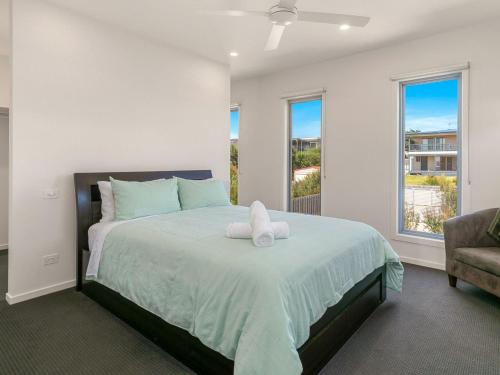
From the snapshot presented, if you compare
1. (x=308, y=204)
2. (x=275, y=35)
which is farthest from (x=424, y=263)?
(x=275, y=35)

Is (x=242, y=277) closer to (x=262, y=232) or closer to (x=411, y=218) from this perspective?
(x=262, y=232)

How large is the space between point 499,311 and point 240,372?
8.07 feet

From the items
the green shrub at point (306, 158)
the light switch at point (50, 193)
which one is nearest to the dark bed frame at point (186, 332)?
the light switch at point (50, 193)

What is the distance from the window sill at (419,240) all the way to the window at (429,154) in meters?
0.12

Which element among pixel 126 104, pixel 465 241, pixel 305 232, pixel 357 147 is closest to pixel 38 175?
pixel 126 104

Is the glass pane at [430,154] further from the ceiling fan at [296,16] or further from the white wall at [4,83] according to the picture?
the white wall at [4,83]

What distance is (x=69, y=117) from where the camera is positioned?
3111 mm

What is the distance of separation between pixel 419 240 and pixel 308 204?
1.70 metres

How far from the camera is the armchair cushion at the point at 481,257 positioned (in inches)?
104

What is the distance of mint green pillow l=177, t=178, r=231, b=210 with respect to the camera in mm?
3529

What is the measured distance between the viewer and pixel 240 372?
4.84 ft

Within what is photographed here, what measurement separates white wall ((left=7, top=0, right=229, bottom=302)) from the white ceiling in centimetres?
27

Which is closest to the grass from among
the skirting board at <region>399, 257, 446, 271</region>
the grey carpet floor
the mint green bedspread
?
the skirting board at <region>399, 257, 446, 271</region>

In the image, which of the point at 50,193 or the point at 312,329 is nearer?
the point at 312,329
